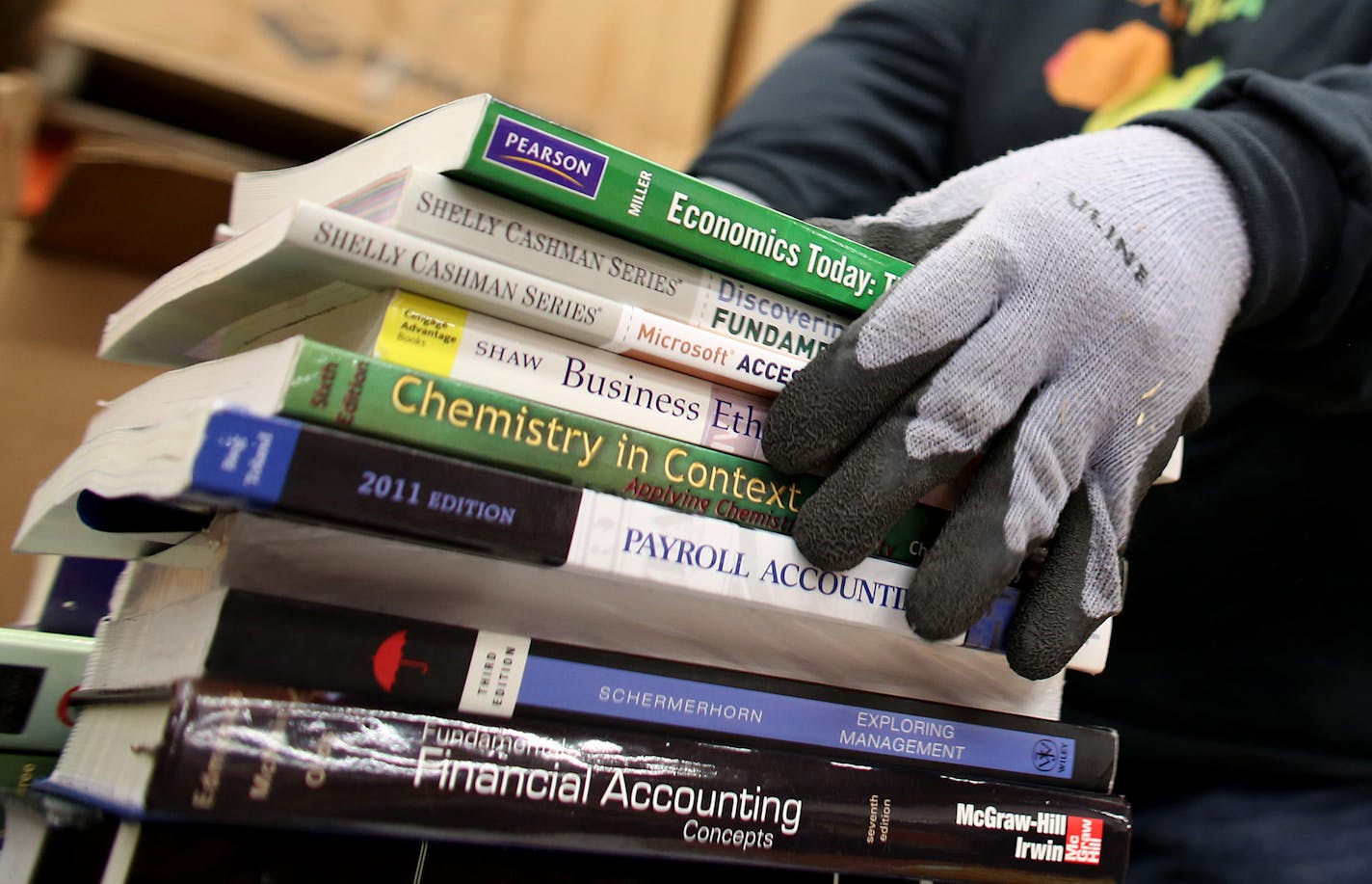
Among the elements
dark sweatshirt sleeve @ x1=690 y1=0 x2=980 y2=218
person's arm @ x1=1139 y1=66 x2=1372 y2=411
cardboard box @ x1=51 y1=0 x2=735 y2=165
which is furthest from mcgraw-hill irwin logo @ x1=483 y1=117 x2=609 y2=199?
cardboard box @ x1=51 y1=0 x2=735 y2=165

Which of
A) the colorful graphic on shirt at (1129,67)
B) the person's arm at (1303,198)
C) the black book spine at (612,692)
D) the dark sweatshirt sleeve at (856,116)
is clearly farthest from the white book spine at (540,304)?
the colorful graphic on shirt at (1129,67)

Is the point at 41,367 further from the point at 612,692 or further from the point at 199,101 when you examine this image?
the point at 612,692

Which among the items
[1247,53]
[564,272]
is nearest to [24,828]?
[564,272]

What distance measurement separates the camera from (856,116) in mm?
929

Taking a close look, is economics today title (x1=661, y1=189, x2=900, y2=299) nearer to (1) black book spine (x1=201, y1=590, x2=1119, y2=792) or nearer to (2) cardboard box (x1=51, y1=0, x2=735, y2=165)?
(1) black book spine (x1=201, y1=590, x2=1119, y2=792)

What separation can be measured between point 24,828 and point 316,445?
0.25 m

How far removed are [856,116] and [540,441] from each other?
659 millimetres

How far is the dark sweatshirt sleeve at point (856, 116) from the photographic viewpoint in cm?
90

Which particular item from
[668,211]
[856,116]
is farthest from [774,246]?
[856,116]

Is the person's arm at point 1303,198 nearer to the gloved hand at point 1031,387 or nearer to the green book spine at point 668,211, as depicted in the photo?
the gloved hand at point 1031,387

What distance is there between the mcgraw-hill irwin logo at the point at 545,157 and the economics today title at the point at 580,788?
0.73ft

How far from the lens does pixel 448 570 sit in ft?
1.33

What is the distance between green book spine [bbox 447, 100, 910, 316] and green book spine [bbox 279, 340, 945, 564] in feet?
0.28

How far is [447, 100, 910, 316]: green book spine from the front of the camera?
40cm
